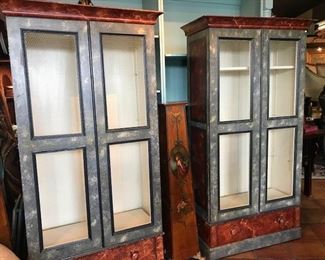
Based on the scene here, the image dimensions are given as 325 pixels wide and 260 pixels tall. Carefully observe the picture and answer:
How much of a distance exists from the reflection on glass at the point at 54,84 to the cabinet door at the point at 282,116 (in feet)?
4.61

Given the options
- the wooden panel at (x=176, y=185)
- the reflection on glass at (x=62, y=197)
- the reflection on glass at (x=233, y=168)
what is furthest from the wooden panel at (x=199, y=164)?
the reflection on glass at (x=62, y=197)

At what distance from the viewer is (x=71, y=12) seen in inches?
65.9

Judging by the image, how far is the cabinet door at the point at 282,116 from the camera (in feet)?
7.52

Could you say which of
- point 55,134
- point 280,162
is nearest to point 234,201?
point 280,162

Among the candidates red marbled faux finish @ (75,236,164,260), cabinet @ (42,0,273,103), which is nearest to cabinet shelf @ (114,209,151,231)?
red marbled faux finish @ (75,236,164,260)

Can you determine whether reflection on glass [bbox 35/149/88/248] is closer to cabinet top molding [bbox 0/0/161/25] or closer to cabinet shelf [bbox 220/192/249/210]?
cabinet top molding [bbox 0/0/161/25]

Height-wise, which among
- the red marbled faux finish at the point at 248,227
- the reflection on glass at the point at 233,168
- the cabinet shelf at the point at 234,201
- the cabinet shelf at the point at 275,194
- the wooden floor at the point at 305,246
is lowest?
the wooden floor at the point at 305,246

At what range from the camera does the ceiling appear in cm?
562

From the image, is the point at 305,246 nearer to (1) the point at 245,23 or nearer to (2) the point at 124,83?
(1) the point at 245,23

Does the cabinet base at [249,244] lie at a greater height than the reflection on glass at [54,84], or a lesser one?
lesser

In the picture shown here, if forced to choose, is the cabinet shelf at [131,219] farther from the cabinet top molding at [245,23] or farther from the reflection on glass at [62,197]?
the cabinet top molding at [245,23]

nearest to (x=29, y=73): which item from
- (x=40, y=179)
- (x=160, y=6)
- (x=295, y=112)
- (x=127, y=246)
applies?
(x=40, y=179)

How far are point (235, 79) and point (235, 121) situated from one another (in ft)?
1.57

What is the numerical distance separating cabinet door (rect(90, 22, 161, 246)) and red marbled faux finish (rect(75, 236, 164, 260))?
6 cm
